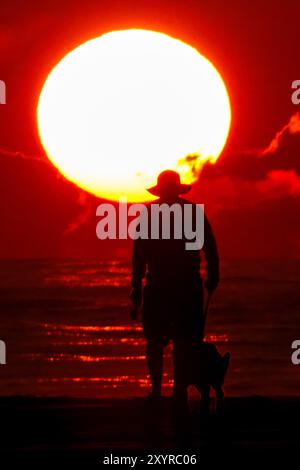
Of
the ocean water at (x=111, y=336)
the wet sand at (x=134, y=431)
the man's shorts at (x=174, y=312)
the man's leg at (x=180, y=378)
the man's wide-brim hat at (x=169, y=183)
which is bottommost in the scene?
the wet sand at (x=134, y=431)

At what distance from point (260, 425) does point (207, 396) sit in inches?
18.7

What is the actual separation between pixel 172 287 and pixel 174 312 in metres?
0.21

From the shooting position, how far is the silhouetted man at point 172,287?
10508 millimetres

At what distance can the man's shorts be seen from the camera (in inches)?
416

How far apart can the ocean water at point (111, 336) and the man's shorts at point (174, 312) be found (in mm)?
14673

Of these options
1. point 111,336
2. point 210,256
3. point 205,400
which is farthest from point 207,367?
point 111,336

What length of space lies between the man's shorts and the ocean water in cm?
1467

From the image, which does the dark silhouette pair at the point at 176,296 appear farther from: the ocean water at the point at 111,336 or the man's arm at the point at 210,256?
the ocean water at the point at 111,336

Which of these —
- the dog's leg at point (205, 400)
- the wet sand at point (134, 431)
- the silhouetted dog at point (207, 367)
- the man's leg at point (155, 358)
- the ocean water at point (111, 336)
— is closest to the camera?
the wet sand at point (134, 431)

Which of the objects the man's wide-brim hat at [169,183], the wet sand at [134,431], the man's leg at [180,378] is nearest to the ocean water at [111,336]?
the wet sand at [134,431]

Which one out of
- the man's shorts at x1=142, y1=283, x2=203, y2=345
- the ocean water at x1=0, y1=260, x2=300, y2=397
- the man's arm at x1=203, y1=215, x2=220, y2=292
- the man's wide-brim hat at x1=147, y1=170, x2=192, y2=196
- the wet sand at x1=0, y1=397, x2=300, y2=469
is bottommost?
the wet sand at x1=0, y1=397, x2=300, y2=469

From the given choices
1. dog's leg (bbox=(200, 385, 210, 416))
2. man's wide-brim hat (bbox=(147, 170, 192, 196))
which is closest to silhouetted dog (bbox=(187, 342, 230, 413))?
dog's leg (bbox=(200, 385, 210, 416))

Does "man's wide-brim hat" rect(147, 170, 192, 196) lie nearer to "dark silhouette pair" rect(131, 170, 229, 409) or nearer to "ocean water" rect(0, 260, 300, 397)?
"dark silhouette pair" rect(131, 170, 229, 409)
